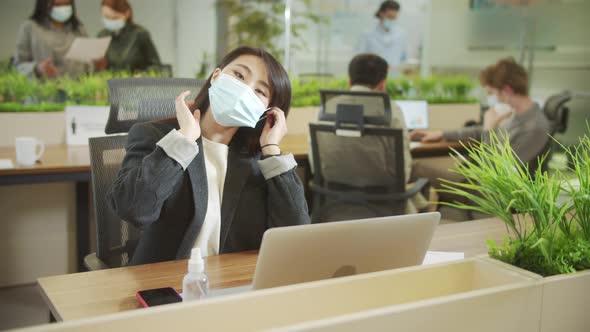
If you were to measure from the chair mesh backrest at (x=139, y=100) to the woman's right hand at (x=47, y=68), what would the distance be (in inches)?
82.6

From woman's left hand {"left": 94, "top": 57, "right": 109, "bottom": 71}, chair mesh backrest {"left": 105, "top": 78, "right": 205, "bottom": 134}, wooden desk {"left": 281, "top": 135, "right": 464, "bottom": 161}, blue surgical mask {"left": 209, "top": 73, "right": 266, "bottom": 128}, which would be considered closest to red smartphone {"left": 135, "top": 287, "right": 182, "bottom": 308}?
blue surgical mask {"left": 209, "top": 73, "right": 266, "bottom": 128}

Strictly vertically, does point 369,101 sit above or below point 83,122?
above

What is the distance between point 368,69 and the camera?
11.8 ft

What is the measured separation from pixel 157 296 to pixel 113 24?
150 inches

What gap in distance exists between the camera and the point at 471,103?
16.5 feet

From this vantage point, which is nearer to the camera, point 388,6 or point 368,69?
point 368,69

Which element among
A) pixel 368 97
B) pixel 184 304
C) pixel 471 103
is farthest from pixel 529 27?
pixel 184 304

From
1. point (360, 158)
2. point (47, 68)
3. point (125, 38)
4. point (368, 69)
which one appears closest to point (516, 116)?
point (368, 69)

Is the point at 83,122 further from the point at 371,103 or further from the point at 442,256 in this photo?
the point at 442,256

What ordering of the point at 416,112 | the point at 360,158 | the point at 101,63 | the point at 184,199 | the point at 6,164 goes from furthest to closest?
the point at 416,112
the point at 101,63
the point at 360,158
the point at 6,164
the point at 184,199

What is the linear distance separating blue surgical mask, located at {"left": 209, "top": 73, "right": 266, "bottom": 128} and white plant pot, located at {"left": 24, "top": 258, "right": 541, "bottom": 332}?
31.3 inches

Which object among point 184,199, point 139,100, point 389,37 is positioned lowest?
point 184,199

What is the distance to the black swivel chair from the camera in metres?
1.92

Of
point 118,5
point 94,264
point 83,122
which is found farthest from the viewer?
point 118,5
